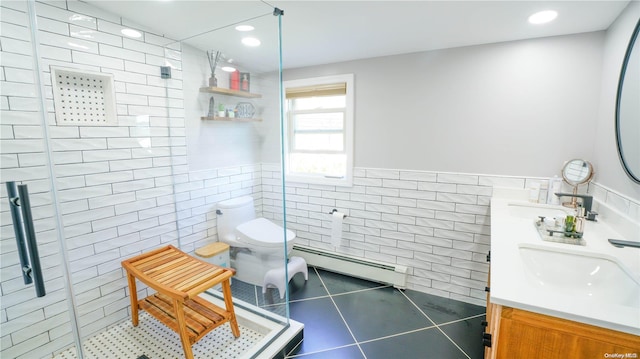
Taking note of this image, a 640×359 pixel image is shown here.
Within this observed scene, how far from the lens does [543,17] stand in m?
1.78

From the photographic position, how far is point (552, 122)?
2135mm

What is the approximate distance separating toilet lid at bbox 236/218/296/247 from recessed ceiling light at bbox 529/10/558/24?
7.55ft

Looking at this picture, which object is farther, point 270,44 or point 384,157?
point 384,157

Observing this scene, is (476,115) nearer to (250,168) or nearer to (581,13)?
(581,13)

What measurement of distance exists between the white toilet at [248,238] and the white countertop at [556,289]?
164cm

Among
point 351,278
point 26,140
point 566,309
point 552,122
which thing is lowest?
point 351,278

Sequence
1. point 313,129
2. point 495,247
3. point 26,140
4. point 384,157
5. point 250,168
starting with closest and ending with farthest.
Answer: point 495,247, point 26,140, point 250,168, point 384,157, point 313,129

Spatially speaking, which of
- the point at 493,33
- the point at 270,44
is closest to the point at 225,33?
the point at 270,44

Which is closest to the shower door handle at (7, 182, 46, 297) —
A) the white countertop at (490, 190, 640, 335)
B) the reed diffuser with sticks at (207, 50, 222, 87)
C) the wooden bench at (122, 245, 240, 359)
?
the wooden bench at (122, 245, 240, 359)

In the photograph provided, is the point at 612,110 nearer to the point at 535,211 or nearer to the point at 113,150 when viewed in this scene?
the point at 535,211

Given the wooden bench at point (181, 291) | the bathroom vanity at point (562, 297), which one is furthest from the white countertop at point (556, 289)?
the wooden bench at point (181, 291)

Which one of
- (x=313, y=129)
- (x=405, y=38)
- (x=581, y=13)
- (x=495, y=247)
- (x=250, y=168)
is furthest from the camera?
(x=313, y=129)

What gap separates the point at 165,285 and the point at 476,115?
263 centimetres

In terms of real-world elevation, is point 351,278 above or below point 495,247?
below
